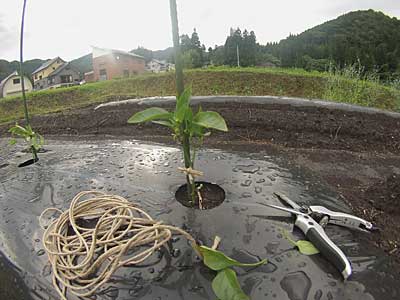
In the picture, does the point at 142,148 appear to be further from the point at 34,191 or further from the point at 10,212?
the point at 10,212

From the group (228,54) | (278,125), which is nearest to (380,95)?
(278,125)

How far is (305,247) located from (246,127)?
2481mm

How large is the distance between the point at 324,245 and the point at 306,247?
0.21 ft

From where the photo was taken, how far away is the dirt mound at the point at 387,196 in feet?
4.26

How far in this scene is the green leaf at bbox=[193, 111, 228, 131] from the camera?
851mm

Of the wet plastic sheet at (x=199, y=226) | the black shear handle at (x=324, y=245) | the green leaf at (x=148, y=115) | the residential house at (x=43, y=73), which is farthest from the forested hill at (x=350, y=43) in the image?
the residential house at (x=43, y=73)

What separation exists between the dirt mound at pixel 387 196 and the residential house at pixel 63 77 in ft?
112

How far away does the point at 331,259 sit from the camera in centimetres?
82

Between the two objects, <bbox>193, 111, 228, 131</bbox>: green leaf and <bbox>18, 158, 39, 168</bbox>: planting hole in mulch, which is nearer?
<bbox>193, 111, 228, 131</bbox>: green leaf

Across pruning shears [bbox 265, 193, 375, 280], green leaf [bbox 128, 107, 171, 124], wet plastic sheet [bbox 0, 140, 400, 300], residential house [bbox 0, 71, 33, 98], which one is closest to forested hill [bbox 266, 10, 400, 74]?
wet plastic sheet [bbox 0, 140, 400, 300]

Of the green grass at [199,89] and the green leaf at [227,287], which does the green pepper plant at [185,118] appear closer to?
the green leaf at [227,287]

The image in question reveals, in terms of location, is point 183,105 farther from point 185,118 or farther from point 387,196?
point 387,196

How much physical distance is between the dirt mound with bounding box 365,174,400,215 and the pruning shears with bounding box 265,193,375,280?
1.31 feet

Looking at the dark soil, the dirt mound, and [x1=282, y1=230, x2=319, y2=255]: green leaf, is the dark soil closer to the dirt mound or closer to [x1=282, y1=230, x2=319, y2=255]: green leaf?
the dirt mound
